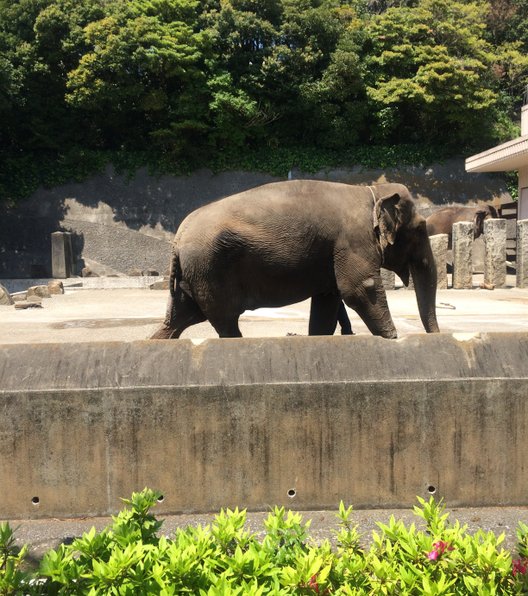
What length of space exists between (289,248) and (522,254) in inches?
504

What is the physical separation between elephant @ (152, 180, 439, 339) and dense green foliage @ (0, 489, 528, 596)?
2467mm

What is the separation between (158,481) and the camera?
3473 mm

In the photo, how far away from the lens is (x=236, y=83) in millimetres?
29953

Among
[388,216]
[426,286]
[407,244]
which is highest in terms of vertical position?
[388,216]

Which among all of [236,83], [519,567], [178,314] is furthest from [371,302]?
[236,83]

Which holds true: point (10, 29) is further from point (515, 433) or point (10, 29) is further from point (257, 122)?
point (515, 433)

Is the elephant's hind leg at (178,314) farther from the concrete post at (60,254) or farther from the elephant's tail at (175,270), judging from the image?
the concrete post at (60,254)

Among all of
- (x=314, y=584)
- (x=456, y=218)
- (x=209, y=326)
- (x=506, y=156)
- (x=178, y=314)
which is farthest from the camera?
(x=456, y=218)

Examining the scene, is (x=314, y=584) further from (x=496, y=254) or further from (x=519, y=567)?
(x=496, y=254)

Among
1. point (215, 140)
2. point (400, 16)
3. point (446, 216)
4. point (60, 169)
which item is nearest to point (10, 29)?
point (60, 169)

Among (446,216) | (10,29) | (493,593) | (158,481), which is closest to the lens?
(493,593)

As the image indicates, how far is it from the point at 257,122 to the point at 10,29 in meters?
11.2

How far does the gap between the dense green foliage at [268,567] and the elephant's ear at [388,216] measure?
268 centimetres

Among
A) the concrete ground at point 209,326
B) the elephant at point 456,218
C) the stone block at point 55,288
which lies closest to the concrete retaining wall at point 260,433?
the concrete ground at point 209,326
